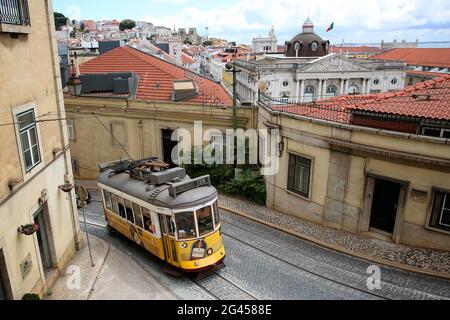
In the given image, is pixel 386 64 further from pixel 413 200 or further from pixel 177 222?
pixel 177 222

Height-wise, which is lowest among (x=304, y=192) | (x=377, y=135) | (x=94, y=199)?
(x=94, y=199)

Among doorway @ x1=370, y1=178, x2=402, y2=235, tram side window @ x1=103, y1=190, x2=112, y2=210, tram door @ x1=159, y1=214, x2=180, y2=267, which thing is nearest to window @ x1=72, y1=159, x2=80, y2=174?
tram side window @ x1=103, y1=190, x2=112, y2=210

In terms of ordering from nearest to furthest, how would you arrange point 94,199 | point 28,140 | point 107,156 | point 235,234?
point 28,140
point 235,234
point 94,199
point 107,156

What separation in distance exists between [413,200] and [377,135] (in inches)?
91.9

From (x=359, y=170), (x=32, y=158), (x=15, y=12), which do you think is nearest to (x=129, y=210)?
(x=32, y=158)

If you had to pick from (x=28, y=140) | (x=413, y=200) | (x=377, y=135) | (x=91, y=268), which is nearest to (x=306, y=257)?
(x=413, y=200)

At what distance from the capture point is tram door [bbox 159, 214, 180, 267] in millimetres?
10875

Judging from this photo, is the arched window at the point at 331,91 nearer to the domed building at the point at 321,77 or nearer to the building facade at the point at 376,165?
the domed building at the point at 321,77

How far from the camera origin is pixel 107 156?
22.9 metres

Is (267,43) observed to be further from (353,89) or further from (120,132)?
(120,132)

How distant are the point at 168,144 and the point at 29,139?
11.6 meters

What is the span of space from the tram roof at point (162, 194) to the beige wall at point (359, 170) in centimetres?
474

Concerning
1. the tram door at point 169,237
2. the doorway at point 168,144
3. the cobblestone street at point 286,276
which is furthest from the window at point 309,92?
the tram door at point 169,237

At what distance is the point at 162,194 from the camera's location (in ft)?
36.5
